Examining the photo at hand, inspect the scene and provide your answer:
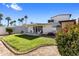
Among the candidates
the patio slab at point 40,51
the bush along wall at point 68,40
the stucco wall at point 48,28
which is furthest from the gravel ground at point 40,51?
the stucco wall at point 48,28

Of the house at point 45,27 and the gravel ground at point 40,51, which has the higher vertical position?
the house at point 45,27

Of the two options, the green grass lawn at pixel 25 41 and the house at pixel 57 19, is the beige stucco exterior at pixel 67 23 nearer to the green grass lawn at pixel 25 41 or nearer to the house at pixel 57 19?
the house at pixel 57 19

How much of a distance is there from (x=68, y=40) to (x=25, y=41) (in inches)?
24.4

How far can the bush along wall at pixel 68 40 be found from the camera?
4.65 m

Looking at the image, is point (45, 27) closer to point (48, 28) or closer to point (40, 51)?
point (48, 28)

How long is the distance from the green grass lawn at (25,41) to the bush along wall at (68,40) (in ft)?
0.40

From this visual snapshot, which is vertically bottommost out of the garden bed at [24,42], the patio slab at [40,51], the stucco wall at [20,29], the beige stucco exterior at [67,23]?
the patio slab at [40,51]

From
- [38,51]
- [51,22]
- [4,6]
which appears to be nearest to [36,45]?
[38,51]

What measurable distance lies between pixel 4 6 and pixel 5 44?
0.55 metres

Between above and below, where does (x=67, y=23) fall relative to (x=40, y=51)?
above

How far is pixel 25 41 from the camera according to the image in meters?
4.69

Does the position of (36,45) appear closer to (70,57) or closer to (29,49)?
(29,49)

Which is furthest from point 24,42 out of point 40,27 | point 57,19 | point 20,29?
point 57,19

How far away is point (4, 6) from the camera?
4684 mm
